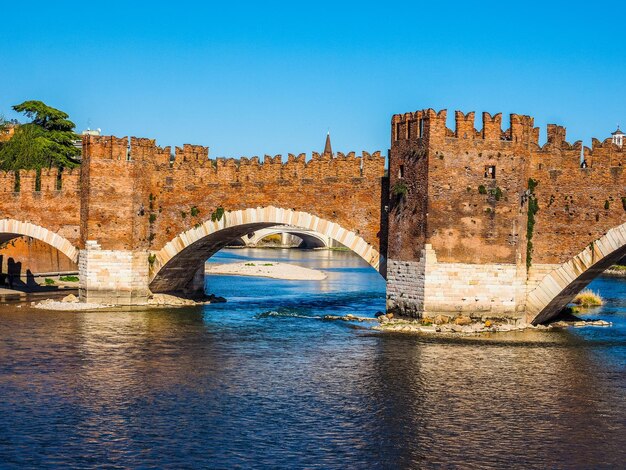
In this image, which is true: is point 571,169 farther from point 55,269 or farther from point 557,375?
point 55,269

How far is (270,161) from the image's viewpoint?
32750 mm

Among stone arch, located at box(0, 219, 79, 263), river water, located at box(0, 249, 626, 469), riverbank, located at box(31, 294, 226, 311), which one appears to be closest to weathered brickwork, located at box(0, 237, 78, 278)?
stone arch, located at box(0, 219, 79, 263)

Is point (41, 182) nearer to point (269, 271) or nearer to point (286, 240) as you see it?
point (269, 271)

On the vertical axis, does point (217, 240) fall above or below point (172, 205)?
below

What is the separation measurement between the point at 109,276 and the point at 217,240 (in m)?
4.62

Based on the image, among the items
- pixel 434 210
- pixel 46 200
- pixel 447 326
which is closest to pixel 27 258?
pixel 46 200

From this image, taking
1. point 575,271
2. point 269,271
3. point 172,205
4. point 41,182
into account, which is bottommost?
point 575,271

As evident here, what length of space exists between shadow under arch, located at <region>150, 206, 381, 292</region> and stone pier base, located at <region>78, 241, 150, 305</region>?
0.95m

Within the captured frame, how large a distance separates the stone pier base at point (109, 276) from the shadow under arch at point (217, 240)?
0.95 meters

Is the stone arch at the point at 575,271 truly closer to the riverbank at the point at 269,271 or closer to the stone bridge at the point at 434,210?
the stone bridge at the point at 434,210

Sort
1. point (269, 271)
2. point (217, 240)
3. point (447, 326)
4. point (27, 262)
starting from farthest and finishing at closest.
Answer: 1. point (269, 271)
2. point (27, 262)
3. point (217, 240)
4. point (447, 326)

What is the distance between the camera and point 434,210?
91.1ft

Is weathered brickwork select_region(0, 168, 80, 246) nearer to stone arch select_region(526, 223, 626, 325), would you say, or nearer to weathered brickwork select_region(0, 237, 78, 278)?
weathered brickwork select_region(0, 237, 78, 278)

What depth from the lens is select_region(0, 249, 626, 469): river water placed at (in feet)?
48.6
